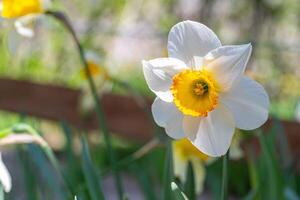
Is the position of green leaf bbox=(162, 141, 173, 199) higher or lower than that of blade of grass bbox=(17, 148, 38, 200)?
higher

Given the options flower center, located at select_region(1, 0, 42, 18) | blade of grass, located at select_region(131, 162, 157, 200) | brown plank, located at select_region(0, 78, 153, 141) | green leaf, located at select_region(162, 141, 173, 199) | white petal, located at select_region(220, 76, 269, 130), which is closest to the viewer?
white petal, located at select_region(220, 76, 269, 130)

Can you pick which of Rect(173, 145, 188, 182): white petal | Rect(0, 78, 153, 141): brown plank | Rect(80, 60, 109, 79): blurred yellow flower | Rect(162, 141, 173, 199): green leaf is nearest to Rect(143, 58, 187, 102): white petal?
Rect(162, 141, 173, 199): green leaf

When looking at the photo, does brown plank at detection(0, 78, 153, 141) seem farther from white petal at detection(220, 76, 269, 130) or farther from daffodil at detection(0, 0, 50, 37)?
white petal at detection(220, 76, 269, 130)

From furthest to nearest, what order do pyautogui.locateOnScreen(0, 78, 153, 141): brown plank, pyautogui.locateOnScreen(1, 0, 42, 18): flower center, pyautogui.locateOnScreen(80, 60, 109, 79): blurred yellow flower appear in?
pyautogui.locateOnScreen(0, 78, 153, 141): brown plank, pyautogui.locateOnScreen(80, 60, 109, 79): blurred yellow flower, pyautogui.locateOnScreen(1, 0, 42, 18): flower center

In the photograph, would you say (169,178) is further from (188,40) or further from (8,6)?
(8,6)

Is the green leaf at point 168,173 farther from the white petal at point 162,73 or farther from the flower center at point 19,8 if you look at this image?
the flower center at point 19,8

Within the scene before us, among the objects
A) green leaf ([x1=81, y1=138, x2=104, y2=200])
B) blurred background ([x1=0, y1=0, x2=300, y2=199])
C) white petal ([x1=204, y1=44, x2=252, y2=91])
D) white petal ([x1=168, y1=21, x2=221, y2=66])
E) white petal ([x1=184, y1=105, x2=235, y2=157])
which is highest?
white petal ([x1=168, y1=21, x2=221, y2=66])

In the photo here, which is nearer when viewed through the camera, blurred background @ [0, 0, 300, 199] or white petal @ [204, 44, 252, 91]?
white petal @ [204, 44, 252, 91]

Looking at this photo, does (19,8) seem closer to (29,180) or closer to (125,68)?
(29,180)
